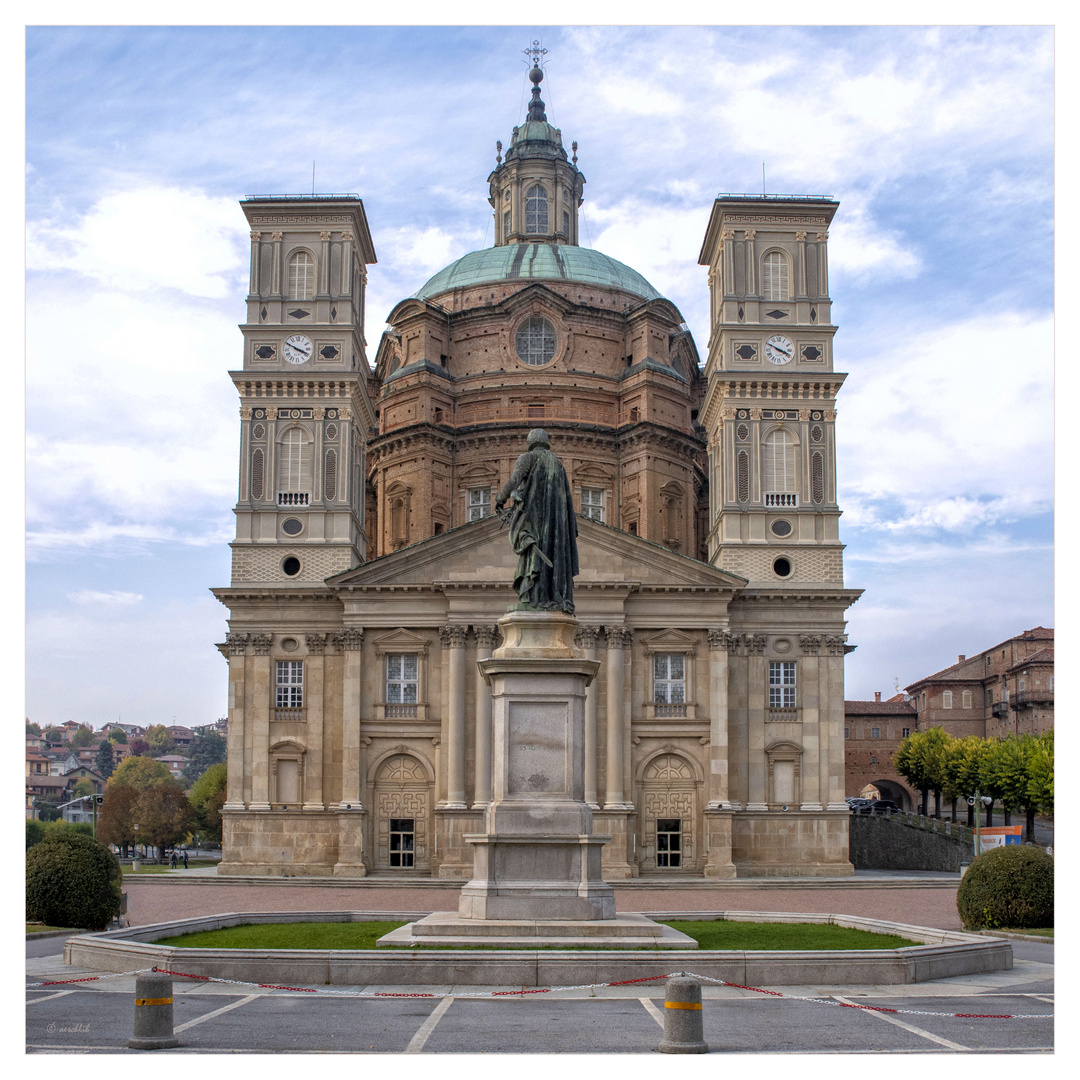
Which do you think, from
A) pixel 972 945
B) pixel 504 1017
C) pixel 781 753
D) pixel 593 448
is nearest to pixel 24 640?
pixel 504 1017

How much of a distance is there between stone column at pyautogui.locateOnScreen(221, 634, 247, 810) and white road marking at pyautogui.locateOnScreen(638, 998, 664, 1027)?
3903 cm

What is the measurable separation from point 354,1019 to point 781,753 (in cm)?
4064

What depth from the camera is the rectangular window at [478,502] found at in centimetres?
6488

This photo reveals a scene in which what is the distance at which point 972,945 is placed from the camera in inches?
800

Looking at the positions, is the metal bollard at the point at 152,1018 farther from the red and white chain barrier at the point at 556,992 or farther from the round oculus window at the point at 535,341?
the round oculus window at the point at 535,341

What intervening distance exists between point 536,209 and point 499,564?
106ft

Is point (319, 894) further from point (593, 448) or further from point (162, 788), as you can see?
point (162, 788)

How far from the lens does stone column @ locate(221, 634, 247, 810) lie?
53.2 m

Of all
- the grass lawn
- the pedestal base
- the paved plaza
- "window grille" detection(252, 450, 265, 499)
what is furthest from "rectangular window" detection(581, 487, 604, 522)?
the pedestal base

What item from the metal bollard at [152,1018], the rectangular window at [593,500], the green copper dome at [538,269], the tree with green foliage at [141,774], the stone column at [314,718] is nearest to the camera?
the metal bollard at [152,1018]

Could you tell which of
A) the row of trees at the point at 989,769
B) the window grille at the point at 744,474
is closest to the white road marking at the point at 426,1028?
the window grille at the point at 744,474

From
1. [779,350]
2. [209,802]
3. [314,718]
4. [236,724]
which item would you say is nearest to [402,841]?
[314,718]

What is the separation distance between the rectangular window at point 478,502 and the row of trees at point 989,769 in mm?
26877

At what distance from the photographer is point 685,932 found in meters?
23.0
